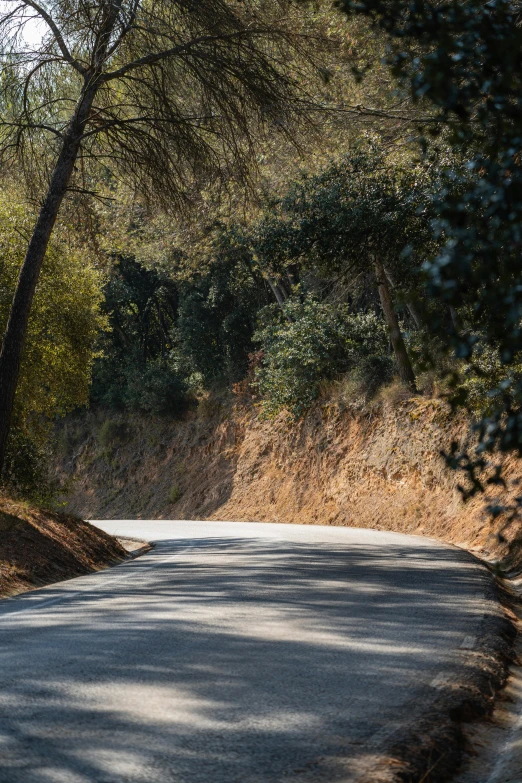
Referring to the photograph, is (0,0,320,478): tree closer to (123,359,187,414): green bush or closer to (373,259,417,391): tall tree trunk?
(373,259,417,391): tall tree trunk

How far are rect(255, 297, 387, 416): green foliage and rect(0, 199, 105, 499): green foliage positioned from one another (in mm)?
10751

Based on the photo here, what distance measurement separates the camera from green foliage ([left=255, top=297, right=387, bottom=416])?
32688 millimetres

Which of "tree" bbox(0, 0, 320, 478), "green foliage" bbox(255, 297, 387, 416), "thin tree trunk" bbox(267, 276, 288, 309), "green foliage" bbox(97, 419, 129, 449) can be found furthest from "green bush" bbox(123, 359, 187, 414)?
"tree" bbox(0, 0, 320, 478)

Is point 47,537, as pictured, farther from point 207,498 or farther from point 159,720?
point 207,498

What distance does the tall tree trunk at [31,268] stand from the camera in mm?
16766

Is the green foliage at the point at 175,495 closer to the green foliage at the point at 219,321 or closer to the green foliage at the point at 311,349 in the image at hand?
the green foliage at the point at 219,321

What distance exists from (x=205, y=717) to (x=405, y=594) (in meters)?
5.71

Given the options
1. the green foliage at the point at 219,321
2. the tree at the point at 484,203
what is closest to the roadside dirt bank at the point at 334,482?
the tree at the point at 484,203

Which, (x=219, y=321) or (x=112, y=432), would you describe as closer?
(x=219, y=321)

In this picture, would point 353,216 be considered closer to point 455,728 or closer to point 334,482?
point 455,728

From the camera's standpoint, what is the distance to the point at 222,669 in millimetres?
6543

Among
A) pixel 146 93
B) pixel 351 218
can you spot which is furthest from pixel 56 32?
pixel 351 218

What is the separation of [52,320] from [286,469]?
14907 millimetres

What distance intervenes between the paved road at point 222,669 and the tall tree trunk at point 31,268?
16.4ft
